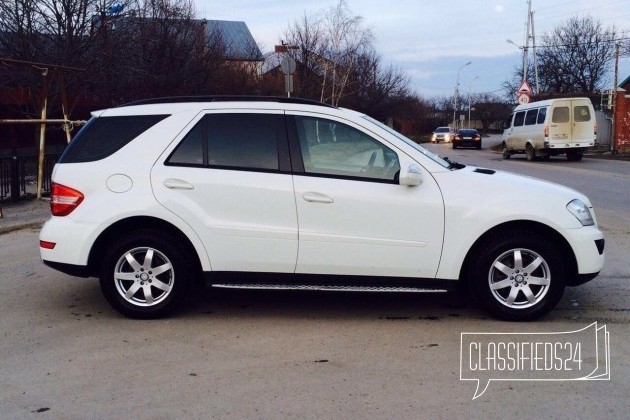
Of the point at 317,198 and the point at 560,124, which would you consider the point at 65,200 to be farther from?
the point at 560,124

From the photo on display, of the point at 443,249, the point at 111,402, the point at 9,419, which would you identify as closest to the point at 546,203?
→ the point at 443,249

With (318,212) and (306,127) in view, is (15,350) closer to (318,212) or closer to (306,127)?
(318,212)

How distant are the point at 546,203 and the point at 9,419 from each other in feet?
13.3

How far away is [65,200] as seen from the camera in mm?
5336

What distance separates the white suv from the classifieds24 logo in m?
0.37

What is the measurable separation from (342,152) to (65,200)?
232 centimetres

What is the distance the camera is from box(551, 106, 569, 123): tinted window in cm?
2548

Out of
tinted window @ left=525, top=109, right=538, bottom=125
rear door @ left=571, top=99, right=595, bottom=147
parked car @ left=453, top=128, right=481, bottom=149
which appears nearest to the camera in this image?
rear door @ left=571, top=99, right=595, bottom=147

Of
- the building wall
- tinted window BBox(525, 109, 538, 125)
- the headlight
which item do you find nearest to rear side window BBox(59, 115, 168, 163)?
the headlight

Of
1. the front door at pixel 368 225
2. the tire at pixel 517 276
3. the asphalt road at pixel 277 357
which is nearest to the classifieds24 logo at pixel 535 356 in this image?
the asphalt road at pixel 277 357

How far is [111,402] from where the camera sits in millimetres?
3830

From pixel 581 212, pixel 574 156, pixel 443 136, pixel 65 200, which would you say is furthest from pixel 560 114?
pixel 443 136

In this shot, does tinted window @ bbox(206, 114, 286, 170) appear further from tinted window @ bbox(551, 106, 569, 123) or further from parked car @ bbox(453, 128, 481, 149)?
parked car @ bbox(453, 128, 481, 149)

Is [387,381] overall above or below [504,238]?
below
